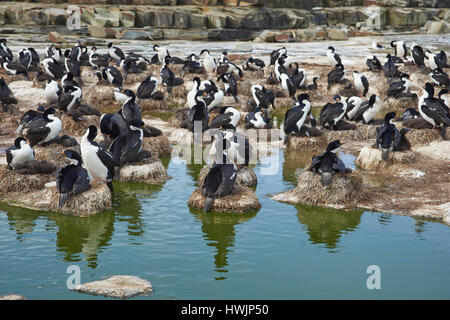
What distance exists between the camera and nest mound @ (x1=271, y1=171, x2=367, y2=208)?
47.7ft

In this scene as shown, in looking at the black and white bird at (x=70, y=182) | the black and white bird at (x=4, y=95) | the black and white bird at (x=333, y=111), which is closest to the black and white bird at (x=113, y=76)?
the black and white bird at (x=4, y=95)

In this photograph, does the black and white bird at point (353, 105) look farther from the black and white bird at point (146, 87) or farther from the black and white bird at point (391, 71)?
the black and white bird at point (391, 71)

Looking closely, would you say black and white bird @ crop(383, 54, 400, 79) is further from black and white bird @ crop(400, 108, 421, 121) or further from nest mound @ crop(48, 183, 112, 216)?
nest mound @ crop(48, 183, 112, 216)

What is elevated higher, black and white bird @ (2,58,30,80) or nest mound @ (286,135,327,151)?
black and white bird @ (2,58,30,80)

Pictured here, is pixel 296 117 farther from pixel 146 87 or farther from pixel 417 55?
pixel 417 55

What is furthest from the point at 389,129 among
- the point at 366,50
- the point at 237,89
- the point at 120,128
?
A: the point at 366,50

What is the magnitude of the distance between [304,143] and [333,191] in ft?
18.3

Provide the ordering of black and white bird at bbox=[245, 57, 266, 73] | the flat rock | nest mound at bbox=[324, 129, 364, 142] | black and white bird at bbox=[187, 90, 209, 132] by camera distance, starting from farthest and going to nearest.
Result: black and white bird at bbox=[245, 57, 266, 73], nest mound at bbox=[324, 129, 364, 142], black and white bird at bbox=[187, 90, 209, 132], the flat rock

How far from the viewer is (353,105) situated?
22109mm

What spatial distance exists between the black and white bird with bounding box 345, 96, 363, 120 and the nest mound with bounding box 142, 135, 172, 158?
6.95 m

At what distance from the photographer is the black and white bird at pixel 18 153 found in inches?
581

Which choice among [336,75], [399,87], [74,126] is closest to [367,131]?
[399,87]

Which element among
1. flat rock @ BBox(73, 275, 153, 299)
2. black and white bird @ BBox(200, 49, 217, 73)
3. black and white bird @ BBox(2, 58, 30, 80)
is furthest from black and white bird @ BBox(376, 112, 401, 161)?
black and white bird @ BBox(2, 58, 30, 80)

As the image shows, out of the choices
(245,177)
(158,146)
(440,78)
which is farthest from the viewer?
(440,78)
